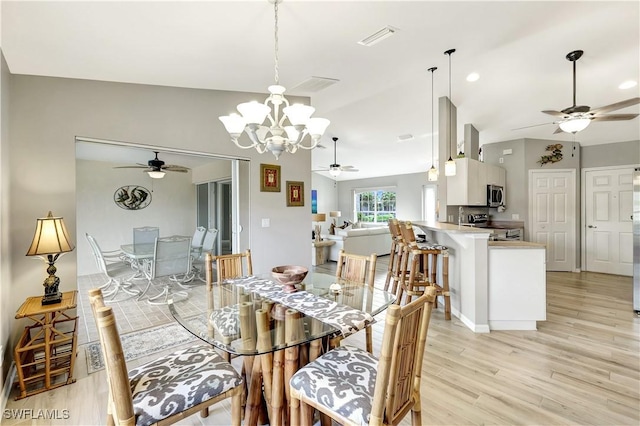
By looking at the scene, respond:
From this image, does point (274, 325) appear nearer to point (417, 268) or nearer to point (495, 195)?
point (417, 268)

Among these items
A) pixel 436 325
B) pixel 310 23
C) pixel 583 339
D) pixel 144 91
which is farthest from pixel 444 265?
pixel 144 91

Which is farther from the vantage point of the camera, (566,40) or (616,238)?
(616,238)

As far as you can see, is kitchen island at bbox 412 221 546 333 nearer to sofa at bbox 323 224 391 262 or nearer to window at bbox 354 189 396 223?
sofa at bbox 323 224 391 262

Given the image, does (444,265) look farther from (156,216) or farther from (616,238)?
(156,216)

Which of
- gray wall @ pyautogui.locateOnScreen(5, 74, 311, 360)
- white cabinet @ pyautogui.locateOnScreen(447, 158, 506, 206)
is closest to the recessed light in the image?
white cabinet @ pyautogui.locateOnScreen(447, 158, 506, 206)

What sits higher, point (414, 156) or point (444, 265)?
point (414, 156)

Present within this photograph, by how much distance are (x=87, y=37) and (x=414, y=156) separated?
7092 millimetres

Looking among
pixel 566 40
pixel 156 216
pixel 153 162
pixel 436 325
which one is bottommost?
pixel 436 325

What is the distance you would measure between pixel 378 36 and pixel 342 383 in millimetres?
2551

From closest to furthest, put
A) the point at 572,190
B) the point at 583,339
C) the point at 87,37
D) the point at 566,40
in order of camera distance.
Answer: the point at 87,37 < the point at 583,339 < the point at 566,40 < the point at 572,190

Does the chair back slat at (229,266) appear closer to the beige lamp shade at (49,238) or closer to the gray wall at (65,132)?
the beige lamp shade at (49,238)

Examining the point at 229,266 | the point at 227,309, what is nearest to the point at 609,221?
the point at 229,266

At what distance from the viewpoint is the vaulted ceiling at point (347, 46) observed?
193 cm

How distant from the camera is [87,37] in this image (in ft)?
6.56
